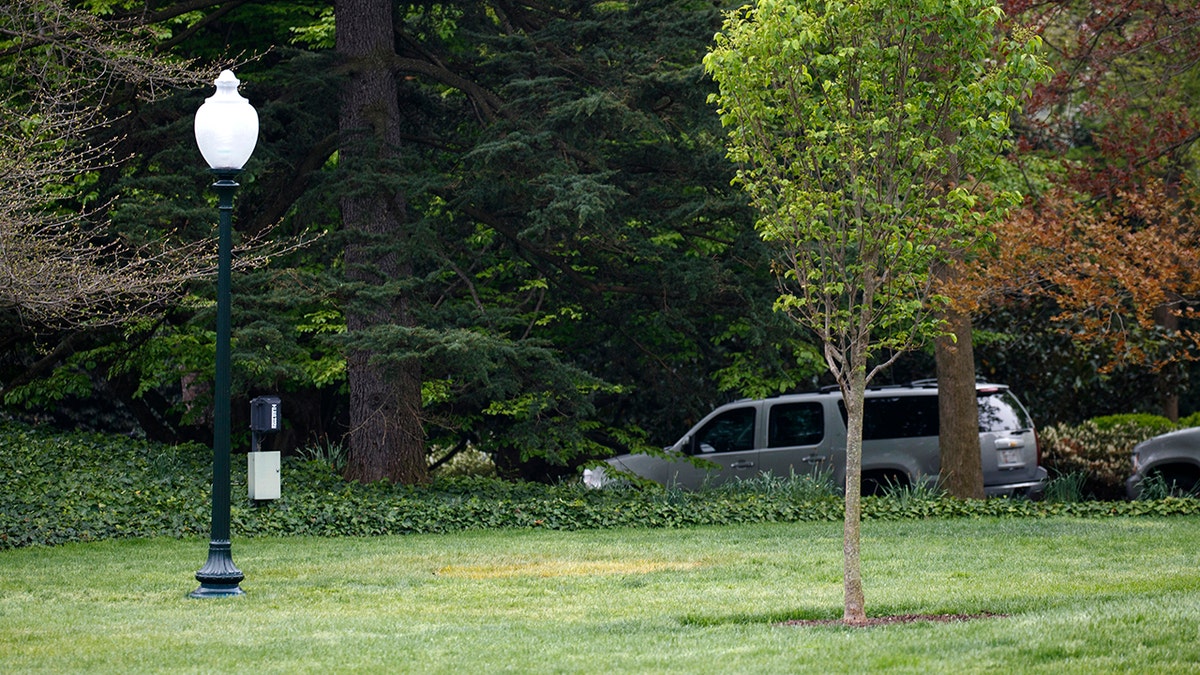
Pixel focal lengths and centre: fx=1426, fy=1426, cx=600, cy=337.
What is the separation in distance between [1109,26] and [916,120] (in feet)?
34.6

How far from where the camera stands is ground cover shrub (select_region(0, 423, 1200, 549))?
1483 centimetres

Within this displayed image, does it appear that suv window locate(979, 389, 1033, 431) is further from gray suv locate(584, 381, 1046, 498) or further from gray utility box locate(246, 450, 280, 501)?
gray utility box locate(246, 450, 280, 501)

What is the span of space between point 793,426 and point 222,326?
10385 mm

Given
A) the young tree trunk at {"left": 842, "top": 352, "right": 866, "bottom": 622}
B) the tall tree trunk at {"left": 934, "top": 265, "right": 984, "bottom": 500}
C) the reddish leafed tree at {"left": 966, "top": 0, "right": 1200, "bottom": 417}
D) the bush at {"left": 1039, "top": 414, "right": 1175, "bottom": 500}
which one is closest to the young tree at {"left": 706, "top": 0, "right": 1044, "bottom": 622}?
the young tree trunk at {"left": 842, "top": 352, "right": 866, "bottom": 622}

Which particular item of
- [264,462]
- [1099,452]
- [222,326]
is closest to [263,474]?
[264,462]

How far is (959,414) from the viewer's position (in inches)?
687

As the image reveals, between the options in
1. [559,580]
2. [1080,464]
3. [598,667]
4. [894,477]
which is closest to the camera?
[598,667]

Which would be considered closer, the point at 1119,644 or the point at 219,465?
the point at 1119,644

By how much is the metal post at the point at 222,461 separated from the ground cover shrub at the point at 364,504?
4.34 metres

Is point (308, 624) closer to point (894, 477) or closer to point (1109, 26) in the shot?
point (894, 477)

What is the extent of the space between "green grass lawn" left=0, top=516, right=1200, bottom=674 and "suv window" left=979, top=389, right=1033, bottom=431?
3510 millimetres

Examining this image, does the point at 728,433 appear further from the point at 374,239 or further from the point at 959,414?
the point at 374,239

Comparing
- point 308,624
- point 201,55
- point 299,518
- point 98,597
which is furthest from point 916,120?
point 201,55

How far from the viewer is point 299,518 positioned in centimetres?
1535
